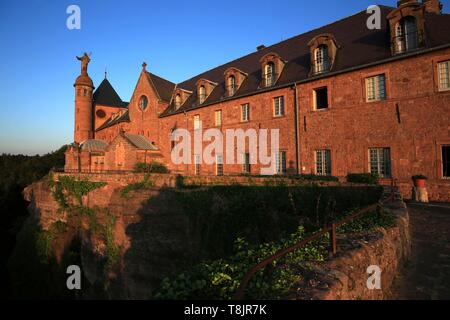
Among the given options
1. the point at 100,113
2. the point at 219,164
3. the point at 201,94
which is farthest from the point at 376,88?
the point at 100,113

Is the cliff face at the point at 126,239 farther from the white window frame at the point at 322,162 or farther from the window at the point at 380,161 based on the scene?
the window at the point at 380,161

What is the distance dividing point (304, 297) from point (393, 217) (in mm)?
4203

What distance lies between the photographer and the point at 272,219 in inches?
406

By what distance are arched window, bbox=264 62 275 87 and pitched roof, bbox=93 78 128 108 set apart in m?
38.4

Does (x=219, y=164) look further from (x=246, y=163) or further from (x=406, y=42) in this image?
(x=406, y=42)

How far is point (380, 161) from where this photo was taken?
44.8 ft

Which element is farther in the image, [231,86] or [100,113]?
[100,113]

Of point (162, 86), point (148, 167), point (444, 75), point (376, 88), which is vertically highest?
point (162, 86)

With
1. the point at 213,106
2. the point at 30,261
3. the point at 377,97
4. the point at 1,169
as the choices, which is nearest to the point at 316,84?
the point at 377,97

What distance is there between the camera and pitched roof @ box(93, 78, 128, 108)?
47106 millimetres

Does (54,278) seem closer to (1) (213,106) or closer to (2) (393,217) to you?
(1) (213,106)

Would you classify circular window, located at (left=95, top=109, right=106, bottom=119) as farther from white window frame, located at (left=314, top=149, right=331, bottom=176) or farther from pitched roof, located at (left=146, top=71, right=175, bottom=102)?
white window frame, located at (left=314, top=149, right=331, bottom=176)

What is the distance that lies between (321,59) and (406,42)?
4.57 m

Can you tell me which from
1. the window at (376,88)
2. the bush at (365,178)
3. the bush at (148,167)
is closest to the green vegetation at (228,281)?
the bush at (365,178)
